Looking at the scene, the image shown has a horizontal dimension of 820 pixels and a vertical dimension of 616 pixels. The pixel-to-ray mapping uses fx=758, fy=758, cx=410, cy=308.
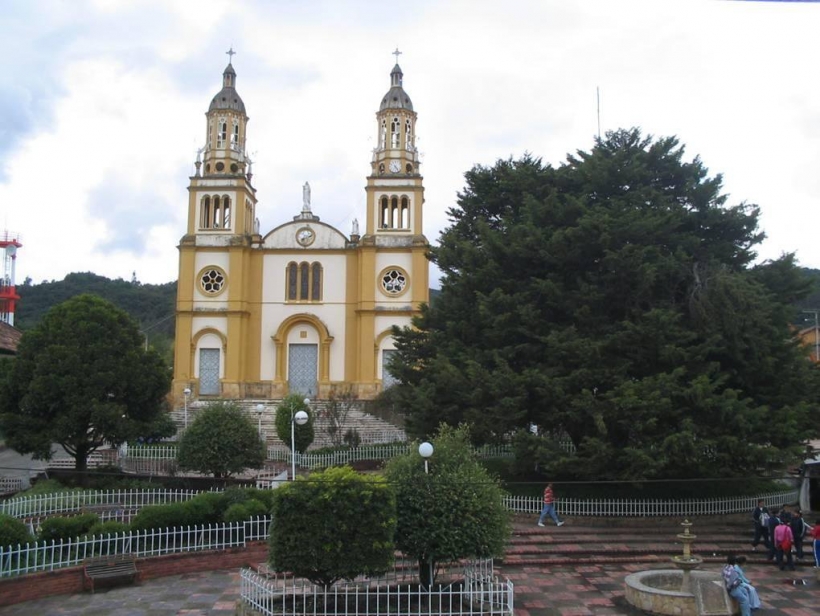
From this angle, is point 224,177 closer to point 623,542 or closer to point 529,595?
point 623,542

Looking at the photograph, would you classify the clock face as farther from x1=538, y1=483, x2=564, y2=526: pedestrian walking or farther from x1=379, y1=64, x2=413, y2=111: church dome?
x1=538, y1=483, x2=564, y2=526: pedestrian walking

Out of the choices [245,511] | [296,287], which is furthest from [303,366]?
[245,511]

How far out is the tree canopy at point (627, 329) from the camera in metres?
15.2

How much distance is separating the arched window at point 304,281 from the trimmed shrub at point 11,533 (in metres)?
23.5

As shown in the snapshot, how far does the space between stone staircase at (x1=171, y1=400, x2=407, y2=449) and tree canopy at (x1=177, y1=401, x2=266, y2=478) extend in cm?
731

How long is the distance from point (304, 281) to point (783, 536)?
2583cm

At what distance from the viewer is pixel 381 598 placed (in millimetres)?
10844

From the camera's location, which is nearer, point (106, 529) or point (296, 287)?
point (106, 529)

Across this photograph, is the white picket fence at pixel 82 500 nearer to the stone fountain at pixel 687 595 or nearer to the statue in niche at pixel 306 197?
the stone fountain at pixel 687 595

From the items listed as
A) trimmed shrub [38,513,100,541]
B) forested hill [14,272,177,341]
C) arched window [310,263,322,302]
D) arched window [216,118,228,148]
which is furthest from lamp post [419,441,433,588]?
forested hill [14,272,177,341]

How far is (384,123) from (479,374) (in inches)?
887

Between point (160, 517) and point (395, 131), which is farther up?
point (395, 131)

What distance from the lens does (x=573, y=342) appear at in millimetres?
16078

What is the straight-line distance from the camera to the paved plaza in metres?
10.9
